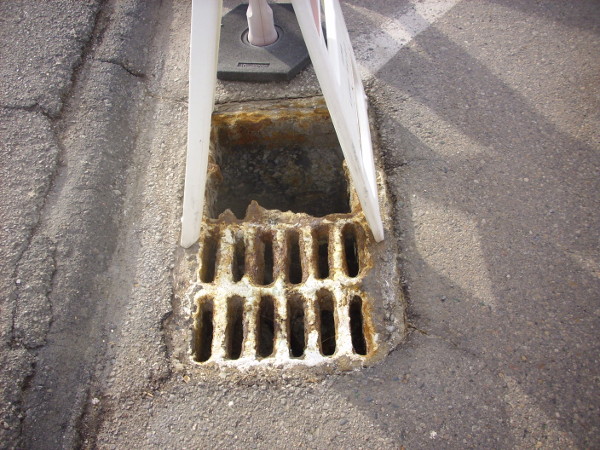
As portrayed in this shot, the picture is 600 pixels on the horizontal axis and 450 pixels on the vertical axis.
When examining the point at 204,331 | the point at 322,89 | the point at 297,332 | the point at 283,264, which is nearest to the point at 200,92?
the point at 322,89

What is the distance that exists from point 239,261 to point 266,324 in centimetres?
28

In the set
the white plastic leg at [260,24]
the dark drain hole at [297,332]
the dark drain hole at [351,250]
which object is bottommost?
the dark drain hole at [297,332]

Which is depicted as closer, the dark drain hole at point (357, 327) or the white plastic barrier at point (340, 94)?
the white plastic barrier at point (340, 94)

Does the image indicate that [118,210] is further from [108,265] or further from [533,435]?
[533,435]

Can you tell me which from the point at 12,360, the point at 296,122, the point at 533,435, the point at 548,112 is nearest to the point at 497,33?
the point at 548,112

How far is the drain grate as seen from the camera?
1.68m

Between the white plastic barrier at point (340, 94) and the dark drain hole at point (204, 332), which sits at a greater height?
the white plastic barrier at point (340, 94)

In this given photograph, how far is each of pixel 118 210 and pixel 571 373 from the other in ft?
5.81

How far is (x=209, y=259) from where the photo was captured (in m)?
1.94

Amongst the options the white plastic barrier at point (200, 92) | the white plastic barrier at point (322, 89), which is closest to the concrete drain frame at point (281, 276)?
the white plastic barrier at point (322, 89)

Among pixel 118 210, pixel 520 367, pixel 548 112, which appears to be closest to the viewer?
pixel 520 367

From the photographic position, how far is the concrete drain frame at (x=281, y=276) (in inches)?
65.1

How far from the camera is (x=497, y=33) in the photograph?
8.30ft

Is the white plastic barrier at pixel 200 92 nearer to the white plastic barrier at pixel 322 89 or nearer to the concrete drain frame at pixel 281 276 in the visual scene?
the white plastic barrier at pixel 322 89
